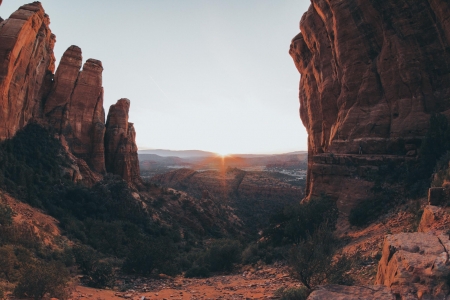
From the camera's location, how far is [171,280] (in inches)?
534

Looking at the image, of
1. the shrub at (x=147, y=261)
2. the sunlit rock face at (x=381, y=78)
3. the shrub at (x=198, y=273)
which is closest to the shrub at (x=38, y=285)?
the shrub at (x=147, y=261)

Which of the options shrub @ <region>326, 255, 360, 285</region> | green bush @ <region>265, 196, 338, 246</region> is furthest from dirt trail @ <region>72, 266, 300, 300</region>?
green bush @ <region>265, 196, 338, 246</region>

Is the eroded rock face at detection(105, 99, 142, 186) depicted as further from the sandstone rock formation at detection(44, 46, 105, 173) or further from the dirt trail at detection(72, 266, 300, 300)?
the dirt trail at detection(72, 266, 300, 300)

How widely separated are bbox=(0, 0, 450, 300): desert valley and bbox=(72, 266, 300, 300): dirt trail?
95 millimetres

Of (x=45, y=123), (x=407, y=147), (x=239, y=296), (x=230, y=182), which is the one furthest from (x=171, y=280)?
(x=230, y=182)

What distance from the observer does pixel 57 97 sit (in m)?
32.7

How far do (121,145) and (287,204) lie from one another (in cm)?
2266

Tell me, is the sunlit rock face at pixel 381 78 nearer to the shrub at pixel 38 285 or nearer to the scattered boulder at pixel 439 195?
the scattered boulder at pixel 439 195

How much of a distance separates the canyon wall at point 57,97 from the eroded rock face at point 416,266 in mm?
27267

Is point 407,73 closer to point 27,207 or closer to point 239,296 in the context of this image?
Result: point 239,296

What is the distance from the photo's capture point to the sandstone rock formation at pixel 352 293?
4992 millimetres

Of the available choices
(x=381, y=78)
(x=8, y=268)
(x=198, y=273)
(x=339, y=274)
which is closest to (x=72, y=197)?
→ (x=198, y=273)

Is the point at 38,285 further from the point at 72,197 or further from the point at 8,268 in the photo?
the point at 72,197

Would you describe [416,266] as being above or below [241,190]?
above
